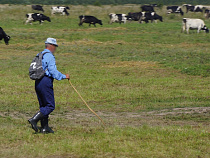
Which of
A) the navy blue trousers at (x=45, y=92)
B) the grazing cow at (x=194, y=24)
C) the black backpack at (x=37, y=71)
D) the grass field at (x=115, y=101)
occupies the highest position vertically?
the black backpack at (x=37, y=71)

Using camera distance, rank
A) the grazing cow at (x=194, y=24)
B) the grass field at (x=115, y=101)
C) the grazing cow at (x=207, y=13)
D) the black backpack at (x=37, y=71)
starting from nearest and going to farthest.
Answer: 1. the grass field at (x=115, y=101)
2. the black backpack at (x=37, y=71)
3. the grazing cow at (x=194, y=24)
4. the grazing cow at (x=207, y=13)

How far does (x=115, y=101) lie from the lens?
12461 millimetres

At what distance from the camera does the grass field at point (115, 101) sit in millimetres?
7094

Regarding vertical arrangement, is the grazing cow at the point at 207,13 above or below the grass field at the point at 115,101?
above

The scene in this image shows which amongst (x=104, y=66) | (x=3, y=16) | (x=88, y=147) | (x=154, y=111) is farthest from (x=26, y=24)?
(x=88, y=147)

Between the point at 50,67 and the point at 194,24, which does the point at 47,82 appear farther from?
the point at 194,24

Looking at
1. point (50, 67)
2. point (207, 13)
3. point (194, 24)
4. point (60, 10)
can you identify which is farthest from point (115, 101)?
point (207, 13)

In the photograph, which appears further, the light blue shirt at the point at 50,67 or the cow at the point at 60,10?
the cow at the point at 60,10

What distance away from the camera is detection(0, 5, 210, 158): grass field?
709 centimetres

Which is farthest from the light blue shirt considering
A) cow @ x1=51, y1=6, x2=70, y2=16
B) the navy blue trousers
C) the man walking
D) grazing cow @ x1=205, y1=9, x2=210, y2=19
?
grazing cow @ x1=205, y1=9, x2=210, y2=19

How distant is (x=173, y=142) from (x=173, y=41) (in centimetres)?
2332


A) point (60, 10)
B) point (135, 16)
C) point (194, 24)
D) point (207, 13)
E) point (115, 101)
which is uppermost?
point (60, 10)

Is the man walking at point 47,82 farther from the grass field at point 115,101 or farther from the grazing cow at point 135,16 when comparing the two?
the grazing cow at point 135,16

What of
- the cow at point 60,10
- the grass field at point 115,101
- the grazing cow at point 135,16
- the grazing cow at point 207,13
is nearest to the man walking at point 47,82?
the grass field at point 115,101
